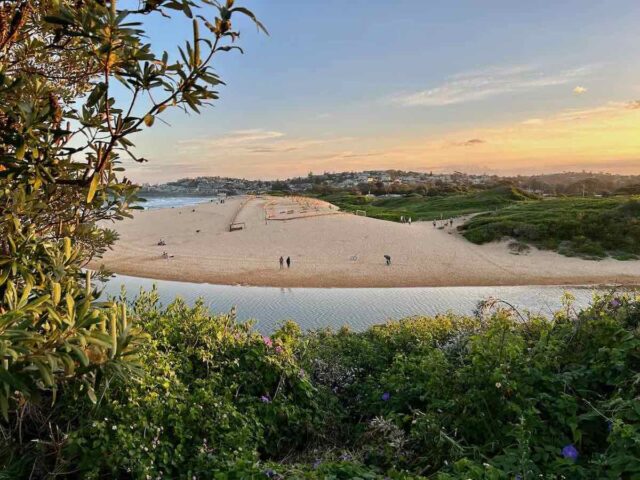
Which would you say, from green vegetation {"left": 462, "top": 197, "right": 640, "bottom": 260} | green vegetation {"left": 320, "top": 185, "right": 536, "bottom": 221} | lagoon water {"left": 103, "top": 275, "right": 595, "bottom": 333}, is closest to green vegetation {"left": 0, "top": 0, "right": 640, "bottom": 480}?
lagoon water {"left": 103, "top": 275, "right": 595, "bottom": 333}

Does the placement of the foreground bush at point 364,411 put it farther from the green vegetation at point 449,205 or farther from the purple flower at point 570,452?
the green vegetation at point 449,205

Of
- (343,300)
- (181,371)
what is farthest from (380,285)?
(181,371)

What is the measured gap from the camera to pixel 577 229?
106ft

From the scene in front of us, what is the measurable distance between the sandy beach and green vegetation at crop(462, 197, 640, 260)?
1.50 meters

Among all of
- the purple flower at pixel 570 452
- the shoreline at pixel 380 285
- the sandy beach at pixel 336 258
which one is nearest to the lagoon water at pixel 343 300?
the shoreline at pixel 380 285

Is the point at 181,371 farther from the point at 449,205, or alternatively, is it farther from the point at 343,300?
the point at 449,205

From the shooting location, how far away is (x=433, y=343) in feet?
18.7

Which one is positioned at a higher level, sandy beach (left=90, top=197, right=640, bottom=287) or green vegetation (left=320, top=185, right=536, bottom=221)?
green vegetation (left=320, top=185, right=536, bottom=221)

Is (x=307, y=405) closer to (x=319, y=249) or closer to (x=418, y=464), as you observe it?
(x=418, y=464)

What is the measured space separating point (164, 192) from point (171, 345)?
14788 centimetres

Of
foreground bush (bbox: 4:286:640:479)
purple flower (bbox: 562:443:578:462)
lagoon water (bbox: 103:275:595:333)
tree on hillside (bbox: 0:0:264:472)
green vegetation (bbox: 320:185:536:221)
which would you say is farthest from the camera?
green vegetation (bbox: 320:185:536:221)

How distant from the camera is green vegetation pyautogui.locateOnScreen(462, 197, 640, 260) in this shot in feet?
97.5

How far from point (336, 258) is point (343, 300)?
34.7ft

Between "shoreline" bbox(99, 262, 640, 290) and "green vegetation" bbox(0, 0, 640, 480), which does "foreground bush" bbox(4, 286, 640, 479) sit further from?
"shoreline" bbox(99, 262, 640, 290)
